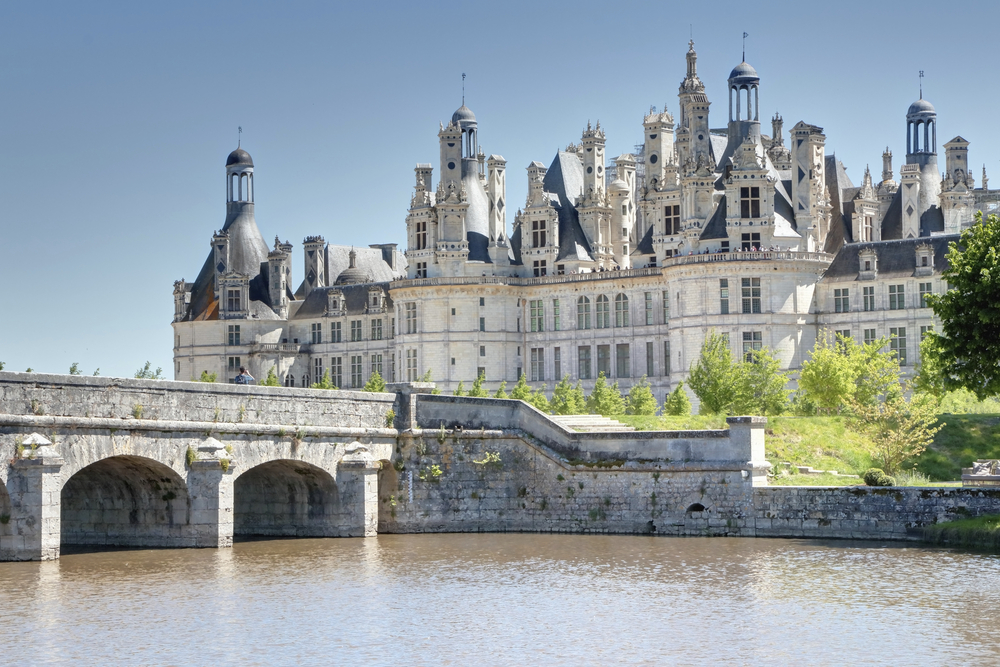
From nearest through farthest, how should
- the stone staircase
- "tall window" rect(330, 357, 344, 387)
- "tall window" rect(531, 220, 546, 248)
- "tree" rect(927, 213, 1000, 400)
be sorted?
"tree" rect(927, 213, 1000, 400)
the stone staircase
"tall window" rect(531, 220, 546, 248)
"tall window" rect(330, 357, 344, 387)

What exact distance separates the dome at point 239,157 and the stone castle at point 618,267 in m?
0.09

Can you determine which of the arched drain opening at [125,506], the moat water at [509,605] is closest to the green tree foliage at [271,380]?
the arched drain opening at [125,506]

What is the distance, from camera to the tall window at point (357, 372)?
302 feet

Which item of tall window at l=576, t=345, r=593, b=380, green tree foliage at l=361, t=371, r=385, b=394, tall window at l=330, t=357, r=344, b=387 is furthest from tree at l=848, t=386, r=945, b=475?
tall window at l=330, t=357, r=344, b=387

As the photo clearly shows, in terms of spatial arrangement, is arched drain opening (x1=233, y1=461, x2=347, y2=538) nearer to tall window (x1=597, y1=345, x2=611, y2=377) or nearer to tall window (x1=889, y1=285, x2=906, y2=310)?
tall window (x1=889, y1=285, x2=906, y2=310)

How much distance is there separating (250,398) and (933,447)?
21793 millimetres

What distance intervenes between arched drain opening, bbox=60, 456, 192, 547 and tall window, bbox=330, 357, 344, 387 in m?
50.2

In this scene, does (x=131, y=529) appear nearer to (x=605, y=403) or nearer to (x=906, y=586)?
(x=906, y=586)

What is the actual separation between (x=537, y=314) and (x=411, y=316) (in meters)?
6.39

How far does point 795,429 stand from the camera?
5166 cm

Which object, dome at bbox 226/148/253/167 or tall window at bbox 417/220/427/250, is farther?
dome at bbox 226/148/253/167

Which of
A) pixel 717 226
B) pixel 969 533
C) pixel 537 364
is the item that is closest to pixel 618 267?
pixel 537 364

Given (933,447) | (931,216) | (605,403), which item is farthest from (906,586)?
(931,216)

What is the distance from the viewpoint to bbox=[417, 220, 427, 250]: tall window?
83.3m
